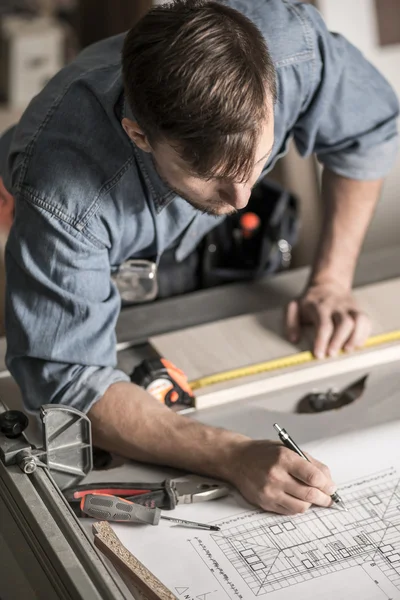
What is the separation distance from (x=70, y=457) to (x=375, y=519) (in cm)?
41

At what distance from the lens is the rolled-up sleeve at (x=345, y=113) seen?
4.77ft

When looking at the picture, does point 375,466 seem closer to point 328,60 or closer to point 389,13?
point 328,60

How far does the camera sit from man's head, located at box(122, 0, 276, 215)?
1061 millimetres

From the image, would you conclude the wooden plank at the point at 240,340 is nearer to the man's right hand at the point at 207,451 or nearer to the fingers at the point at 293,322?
the fingers at the point at 293,322

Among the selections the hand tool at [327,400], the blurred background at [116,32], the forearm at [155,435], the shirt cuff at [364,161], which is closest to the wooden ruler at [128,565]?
the forearm at [155,435]

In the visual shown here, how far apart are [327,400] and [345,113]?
48cm

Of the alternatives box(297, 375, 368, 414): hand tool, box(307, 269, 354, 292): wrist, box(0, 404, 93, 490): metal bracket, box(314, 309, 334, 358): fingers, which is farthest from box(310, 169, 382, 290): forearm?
box(0, 404, 93, 490): metal bracket

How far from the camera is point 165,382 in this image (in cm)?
137

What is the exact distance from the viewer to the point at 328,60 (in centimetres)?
144

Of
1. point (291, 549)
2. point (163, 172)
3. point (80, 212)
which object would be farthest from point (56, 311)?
point (291, 549)

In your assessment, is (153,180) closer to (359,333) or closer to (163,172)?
(163,172)

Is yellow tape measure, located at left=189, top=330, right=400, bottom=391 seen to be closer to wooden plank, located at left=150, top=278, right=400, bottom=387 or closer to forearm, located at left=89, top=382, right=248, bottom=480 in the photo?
wooden plank, located at left=150, top=278, right=400, bottom=387

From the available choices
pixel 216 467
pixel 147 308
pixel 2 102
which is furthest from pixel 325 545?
pixel 2 102

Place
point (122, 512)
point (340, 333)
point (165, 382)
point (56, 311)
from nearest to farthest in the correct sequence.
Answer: point (122, 512)
point (56, 311)
point (165, 382)
point (340, 333)
